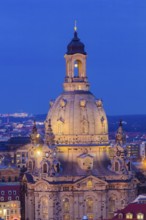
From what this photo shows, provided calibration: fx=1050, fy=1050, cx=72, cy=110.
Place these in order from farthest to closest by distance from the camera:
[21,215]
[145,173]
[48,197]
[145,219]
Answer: [145,173] < [21,215] < [48,197] < [145,219]

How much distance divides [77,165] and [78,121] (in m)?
4.91

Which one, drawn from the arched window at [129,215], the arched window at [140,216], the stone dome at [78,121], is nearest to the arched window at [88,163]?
the stone dome at [78,121]

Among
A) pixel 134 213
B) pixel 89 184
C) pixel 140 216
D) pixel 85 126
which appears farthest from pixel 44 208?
pixel 140 216

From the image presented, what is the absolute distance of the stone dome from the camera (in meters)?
117

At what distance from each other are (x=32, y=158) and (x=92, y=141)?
7.69 m

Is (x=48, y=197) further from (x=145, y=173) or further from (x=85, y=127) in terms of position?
(x=145, y=173)

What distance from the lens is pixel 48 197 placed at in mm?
114188

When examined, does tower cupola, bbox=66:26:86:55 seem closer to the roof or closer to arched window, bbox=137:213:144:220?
the roof

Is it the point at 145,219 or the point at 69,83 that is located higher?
the point at 69,83

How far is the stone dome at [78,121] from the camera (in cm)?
11688

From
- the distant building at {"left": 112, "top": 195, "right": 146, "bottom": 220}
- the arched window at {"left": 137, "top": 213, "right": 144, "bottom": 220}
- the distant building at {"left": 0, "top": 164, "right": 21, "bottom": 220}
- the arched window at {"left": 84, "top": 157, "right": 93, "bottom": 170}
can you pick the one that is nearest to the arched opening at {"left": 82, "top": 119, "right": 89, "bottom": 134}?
the arched window at {"left": 84, "top": 157, "right": 93, "bottom": 170}

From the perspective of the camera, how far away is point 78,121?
117 meters

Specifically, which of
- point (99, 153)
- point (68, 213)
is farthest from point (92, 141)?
point (68, 213)

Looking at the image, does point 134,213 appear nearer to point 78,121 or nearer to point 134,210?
point 134,210
